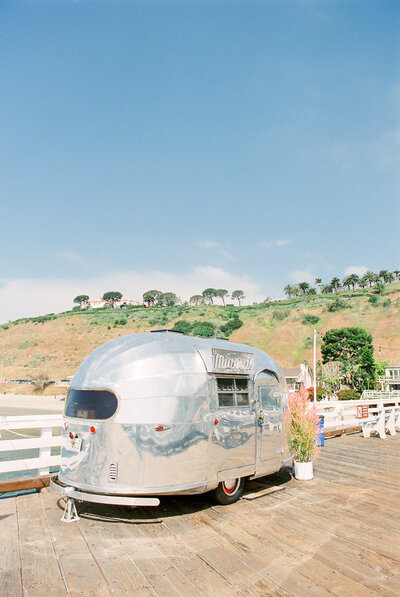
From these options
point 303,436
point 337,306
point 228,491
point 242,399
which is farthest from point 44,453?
point 337,306

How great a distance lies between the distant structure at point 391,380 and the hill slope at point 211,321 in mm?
9162

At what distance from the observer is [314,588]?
3594 millimetres

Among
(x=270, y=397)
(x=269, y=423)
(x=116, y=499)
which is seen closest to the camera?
(x=116, y=499)

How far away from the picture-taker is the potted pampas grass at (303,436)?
24.0 feet

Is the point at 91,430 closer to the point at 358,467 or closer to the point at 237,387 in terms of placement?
the point at 237,387

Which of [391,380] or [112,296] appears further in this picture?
[112,296]

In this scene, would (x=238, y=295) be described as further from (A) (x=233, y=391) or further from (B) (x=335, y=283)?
(A) (x=233, y=391)

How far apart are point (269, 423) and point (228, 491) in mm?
1216

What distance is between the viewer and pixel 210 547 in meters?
4.41

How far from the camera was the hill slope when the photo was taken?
3115 inches

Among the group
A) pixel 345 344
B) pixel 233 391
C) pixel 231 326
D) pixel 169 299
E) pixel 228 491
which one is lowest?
pixel 228 491

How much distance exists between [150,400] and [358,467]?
5988 millimetres

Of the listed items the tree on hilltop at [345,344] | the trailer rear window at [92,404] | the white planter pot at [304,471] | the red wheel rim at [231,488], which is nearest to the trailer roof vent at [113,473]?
the trailer rear window at [92,404]

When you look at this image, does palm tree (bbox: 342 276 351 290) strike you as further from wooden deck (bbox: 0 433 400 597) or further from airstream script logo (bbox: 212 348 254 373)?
airstream script logo (bbox: 212 348 254 373)
